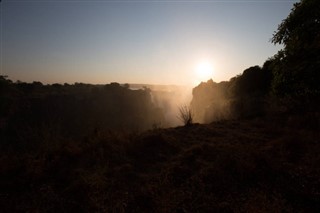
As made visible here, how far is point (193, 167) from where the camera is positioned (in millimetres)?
5195

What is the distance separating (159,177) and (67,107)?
59.1 m

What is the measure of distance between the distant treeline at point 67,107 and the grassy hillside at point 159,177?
22.3 metres

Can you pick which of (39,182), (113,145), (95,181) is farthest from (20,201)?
(113,145)

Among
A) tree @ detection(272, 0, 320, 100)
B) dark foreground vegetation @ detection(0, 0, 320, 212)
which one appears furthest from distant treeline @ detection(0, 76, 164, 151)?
tree @ detection(272, 0, 320, 100)

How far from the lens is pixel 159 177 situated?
14.8 ft

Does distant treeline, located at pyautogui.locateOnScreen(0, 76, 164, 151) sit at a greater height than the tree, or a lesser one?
lesser

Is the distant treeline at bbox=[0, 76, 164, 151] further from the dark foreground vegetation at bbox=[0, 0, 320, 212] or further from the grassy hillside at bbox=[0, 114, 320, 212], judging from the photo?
the grassy hillside at bbox=[0, 114, 320, 212]

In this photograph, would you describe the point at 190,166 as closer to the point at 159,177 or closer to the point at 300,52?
the point at 159,177

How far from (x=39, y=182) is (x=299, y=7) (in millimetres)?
8553

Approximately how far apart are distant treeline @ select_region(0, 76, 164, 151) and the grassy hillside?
22.3 meters

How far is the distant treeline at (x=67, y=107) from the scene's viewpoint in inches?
1542

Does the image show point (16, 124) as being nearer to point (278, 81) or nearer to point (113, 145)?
point (113, 145)

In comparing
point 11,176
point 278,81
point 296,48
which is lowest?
point 11,176

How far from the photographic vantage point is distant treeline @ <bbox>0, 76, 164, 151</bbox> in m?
39.2
